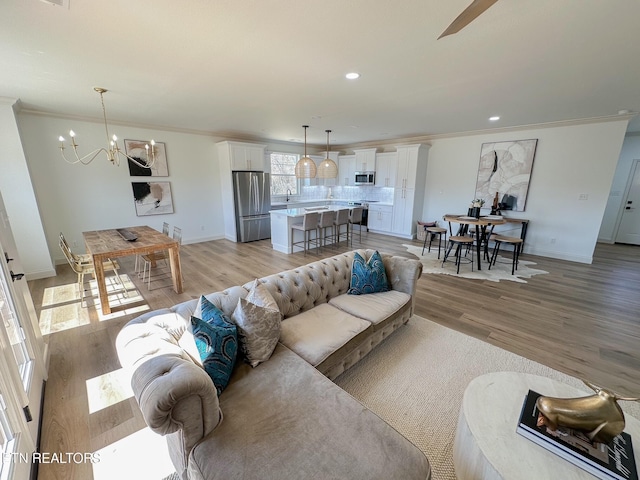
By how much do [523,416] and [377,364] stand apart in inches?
44.3

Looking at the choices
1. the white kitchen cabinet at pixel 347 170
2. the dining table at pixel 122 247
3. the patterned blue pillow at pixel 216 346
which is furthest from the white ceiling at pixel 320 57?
the white kitchen cabinet at pixel 347 170

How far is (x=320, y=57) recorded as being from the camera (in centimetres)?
235

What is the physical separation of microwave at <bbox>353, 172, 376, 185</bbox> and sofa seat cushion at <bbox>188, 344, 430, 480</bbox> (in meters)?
6.90

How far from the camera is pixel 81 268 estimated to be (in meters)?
3.30

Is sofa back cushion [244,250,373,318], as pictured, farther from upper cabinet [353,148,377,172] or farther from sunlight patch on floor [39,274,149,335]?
upper cabinet [353,148,377,172]

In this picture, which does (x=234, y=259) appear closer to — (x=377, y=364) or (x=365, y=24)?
(x=377, y=364)

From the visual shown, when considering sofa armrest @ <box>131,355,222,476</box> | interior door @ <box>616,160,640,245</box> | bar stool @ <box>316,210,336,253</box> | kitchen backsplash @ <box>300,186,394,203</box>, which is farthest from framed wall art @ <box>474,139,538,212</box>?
sofa armrest @ <box>131,355,222,476</box>

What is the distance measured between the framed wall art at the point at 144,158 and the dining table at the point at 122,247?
5.79 ft

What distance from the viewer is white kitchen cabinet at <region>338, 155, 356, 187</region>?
8.23 m

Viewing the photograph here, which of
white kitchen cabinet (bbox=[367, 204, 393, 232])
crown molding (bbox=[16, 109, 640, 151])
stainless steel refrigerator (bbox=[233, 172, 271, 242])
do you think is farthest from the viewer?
white kitchen cabinet (bbox=[367, 204, 393, 232])

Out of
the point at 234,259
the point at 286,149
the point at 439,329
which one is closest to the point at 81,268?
the point at 234,259

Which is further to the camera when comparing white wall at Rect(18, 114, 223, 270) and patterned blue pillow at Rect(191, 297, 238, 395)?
white wall at Rect(18, 114, 223, 270)

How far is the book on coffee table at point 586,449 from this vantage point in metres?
1.01

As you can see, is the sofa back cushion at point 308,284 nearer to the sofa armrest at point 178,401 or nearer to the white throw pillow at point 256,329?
the white throw pillow at point 256,329
